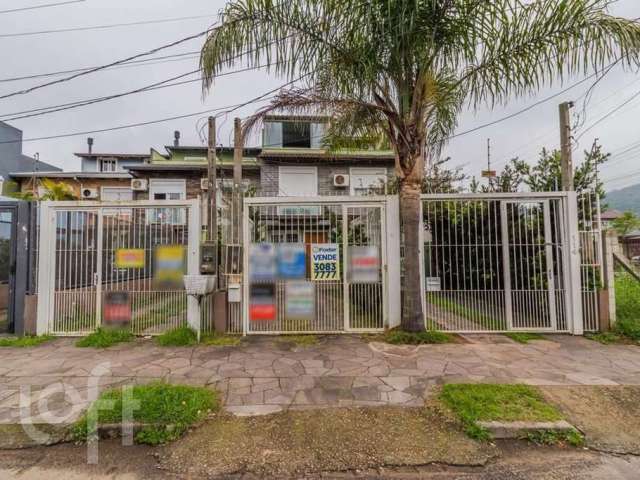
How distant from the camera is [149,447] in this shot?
2562 mm

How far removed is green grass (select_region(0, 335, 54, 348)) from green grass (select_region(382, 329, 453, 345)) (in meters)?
6.06

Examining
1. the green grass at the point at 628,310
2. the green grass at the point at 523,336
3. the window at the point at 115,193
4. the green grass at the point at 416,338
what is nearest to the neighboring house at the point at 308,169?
the window at the point at 115,193

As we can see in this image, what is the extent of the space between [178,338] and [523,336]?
611cm

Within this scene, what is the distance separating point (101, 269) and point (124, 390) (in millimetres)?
3058

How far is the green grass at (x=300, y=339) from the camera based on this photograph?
16.5ft

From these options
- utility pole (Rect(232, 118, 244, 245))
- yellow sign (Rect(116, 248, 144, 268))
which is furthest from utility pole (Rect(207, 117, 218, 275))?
yellow sign (Rect(116, 248, 144, 268))

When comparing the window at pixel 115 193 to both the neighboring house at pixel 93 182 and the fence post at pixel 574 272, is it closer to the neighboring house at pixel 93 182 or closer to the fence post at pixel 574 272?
the neighboring house at pixel 93 182

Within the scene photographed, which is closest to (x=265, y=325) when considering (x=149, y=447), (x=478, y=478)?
(x=149, y=447)

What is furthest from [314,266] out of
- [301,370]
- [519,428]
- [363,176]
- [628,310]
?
[363,176]

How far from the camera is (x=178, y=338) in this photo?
16.5 feet

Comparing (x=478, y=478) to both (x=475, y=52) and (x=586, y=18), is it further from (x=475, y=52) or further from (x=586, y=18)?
(x=586, y=18)

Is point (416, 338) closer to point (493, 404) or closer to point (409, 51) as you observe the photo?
point (493, 404)

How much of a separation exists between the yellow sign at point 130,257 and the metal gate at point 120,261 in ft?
0.05

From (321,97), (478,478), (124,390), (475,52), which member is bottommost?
(478,478)
